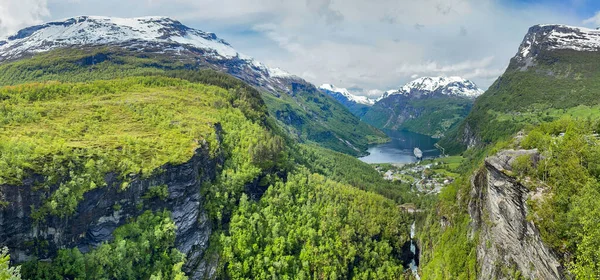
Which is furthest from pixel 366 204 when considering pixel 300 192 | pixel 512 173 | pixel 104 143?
pixel 104 143

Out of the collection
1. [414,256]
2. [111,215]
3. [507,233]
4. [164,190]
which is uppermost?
[507,233]

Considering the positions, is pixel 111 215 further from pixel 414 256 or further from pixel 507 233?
pixel 414 256

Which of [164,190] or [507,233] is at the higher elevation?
[507,233]

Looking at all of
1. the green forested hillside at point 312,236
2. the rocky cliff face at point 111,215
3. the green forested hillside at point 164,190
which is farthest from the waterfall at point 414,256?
the rocky cliff face at point 111,215

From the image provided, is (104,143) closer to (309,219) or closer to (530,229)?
(309,219)

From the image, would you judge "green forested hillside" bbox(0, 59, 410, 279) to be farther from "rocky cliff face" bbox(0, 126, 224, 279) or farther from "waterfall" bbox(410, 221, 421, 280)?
"waterfall" bbox(410, 221, 421, 280)

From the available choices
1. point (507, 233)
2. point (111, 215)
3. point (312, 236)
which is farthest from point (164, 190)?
point (507, 233)

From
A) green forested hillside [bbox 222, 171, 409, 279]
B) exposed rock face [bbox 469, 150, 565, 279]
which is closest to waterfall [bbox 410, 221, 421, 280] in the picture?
green forested hillside [bbox 222, 171, 409, 279]
